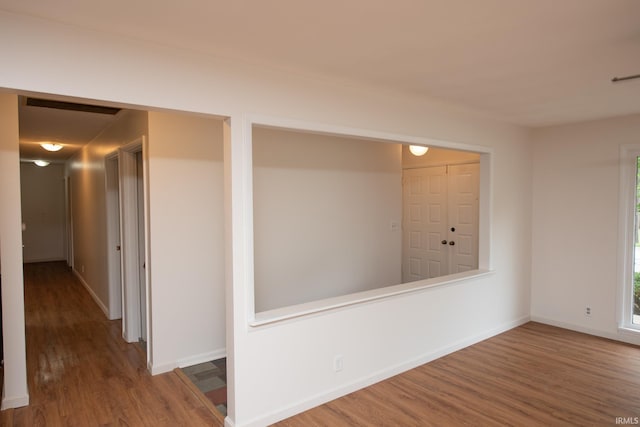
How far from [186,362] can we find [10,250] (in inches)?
65.8

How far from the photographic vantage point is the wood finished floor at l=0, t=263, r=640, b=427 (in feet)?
9.32

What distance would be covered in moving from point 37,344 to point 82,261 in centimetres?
332

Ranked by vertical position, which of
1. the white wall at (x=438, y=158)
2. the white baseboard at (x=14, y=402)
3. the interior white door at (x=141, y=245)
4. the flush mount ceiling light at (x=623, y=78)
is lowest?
the white baseboard at (x=14, y=402)

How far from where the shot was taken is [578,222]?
4.70 m

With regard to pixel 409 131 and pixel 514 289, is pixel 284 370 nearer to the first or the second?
pixel 409 131

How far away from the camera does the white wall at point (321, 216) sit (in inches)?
160

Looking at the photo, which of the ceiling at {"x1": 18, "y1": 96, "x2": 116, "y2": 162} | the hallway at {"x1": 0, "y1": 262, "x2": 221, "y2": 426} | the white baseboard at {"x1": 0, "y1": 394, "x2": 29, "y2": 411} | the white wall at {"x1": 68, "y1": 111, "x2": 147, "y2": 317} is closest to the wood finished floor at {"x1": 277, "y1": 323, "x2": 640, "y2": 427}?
the hallway at {"x1": 0, "y1": 262, "x2": 221, "y2": 426}

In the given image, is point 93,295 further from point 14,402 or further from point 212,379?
point 212,379

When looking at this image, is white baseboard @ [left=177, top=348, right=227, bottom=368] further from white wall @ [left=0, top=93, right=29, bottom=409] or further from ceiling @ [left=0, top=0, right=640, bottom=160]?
ceiling @ [left=0, top=0, right=640, bottom=160]

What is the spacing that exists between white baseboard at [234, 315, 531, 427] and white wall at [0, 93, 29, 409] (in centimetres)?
166

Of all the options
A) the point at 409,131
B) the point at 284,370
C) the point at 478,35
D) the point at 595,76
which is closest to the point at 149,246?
the point at 284,370

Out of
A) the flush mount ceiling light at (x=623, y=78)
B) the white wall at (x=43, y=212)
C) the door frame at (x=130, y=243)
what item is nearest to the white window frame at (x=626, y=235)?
the flush mount ceiling light at (x=623, y=78)

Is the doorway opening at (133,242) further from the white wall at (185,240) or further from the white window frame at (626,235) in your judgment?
the white window frame at (626,235)

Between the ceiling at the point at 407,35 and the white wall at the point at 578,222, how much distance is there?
1432 millimetres
